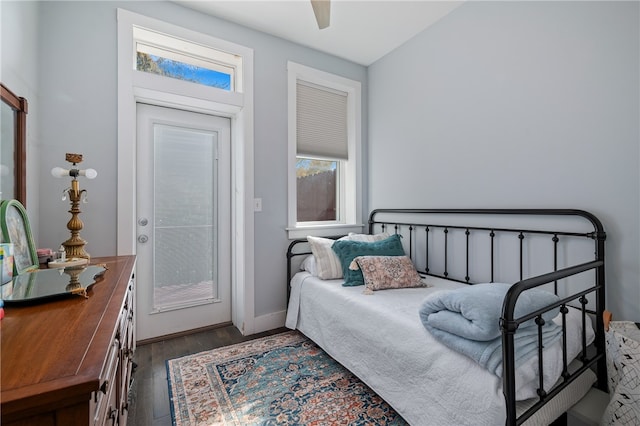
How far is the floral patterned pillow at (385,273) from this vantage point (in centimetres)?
203

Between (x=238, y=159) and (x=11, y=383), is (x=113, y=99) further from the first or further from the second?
(x=11, y=383)

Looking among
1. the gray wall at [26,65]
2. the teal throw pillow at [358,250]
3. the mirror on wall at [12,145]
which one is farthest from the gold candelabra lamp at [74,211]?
the teal throw pillow at [358,250]

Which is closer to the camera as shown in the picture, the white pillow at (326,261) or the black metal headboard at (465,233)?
the black metal headboard at (465,233)

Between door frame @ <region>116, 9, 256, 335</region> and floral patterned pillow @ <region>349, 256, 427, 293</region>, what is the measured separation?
3.27 feet

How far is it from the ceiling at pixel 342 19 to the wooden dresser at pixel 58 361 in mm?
2258

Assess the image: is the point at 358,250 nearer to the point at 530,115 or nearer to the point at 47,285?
the point at 530,115

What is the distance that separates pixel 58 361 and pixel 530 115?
2.41m

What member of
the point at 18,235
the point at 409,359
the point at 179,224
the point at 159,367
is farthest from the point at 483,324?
the point at 179,224

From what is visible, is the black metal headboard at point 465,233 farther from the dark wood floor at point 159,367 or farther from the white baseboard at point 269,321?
the dark wood floor at point 159,367

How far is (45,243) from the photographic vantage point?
5.81ft

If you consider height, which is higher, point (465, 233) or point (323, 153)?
point (323, 153)

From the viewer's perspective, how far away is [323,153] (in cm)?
298

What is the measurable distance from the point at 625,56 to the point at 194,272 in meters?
3.17

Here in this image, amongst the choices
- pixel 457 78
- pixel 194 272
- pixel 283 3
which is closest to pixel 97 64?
pixel 283 3
